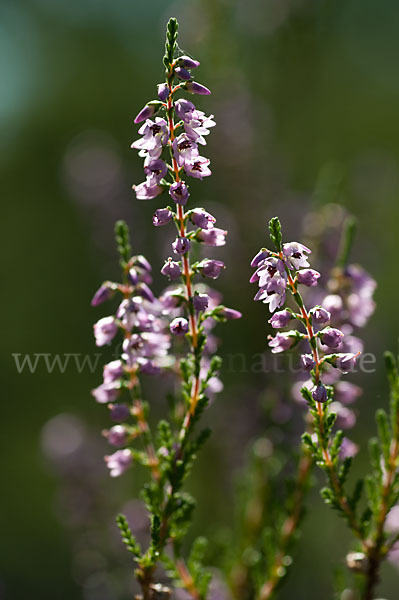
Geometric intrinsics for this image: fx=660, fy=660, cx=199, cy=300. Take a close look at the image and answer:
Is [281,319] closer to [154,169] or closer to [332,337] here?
[332,337]

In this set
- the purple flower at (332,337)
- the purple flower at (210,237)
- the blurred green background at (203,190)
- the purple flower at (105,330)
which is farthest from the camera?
the blurred green background at (203,190)

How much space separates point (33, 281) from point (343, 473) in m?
5.53

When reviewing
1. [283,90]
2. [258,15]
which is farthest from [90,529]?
[258,15]

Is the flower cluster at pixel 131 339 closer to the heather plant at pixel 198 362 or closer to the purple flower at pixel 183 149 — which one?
the heather plant at pixel 198 362

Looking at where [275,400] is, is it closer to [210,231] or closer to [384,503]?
[384,503]

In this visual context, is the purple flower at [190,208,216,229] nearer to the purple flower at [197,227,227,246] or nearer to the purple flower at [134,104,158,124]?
the purple flower at [197,227,227,246]

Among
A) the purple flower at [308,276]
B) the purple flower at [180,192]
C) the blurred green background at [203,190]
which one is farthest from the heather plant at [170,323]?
the blurred green background at [203,190]

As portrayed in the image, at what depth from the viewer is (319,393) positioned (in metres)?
0.89

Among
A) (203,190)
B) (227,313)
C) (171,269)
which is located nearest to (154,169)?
(171,269)

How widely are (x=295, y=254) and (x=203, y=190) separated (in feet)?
10.2

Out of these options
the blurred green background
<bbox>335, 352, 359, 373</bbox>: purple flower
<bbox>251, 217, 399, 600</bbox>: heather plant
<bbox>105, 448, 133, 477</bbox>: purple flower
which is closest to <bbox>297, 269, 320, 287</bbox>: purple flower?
<bbox>251, 217, 399, 600</bbox>: heather plant

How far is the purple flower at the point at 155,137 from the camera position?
0.92 metres

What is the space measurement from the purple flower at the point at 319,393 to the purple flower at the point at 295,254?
169mm

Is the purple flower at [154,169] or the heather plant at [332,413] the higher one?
the purple flower at [154,169]
